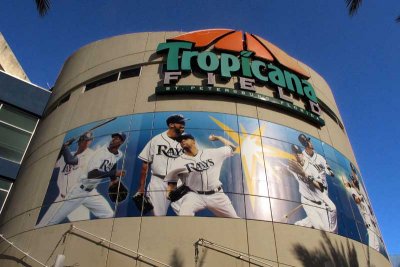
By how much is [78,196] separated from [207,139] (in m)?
6.69

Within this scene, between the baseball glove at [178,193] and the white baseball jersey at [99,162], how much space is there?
11.4 feet

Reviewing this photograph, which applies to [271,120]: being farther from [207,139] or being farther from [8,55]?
[8,55]

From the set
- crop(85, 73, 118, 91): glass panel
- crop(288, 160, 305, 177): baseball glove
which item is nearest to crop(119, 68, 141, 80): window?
crop(85, 73, 118, 91): glass panel

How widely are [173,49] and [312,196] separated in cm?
1204

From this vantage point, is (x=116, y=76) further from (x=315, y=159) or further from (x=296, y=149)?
(x=315, y=159)

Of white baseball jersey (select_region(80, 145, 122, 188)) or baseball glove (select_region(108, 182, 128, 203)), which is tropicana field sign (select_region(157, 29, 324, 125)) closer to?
white baseball jersey (select_region(80, 145, 122, 188))

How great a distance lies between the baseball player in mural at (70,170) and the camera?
49.4ft

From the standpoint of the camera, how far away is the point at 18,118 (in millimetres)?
23578

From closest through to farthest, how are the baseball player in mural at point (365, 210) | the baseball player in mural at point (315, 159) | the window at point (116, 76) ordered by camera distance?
the baseball player in mural at point (315, 159) → the baseball player in mural at point (365, 210) → the window at point (116, 76)

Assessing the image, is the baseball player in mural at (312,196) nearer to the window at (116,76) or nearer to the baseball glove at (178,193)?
the baseball glove at (178,193)

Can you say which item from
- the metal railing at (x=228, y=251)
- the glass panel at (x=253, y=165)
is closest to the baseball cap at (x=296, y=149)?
the glass panel at (x=253, y=165)

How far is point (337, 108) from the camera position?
26516mm

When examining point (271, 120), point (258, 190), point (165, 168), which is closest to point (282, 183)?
point (258, 190)

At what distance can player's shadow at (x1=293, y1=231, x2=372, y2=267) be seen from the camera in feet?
46.8
